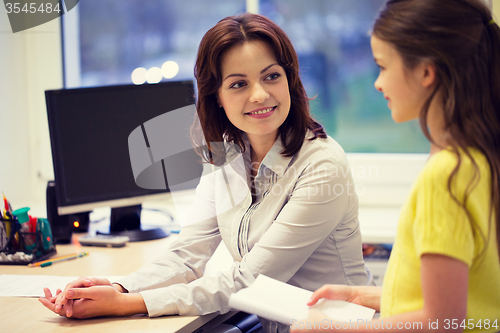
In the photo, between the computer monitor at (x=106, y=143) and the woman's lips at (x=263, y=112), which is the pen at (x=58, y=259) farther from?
the woman's lips at (x=263, y=112)

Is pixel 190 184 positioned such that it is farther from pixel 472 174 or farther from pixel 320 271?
pixel 472 174

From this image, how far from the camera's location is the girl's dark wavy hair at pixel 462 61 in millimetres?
693

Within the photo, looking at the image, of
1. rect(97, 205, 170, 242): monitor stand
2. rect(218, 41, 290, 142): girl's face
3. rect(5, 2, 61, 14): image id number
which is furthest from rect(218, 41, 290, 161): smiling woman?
rect(5, 2, 61, 14): image id number

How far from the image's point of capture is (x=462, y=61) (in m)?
0.70

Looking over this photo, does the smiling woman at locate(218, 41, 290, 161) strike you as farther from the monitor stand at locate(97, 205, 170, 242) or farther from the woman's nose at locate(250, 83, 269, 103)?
the monitor stand at locate(97, 205, 170, 242)

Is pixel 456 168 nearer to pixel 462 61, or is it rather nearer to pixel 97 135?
pixel 462 61

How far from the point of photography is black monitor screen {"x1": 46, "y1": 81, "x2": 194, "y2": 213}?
1590 mm

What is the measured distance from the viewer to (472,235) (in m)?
0.66

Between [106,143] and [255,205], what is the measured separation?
0.71m

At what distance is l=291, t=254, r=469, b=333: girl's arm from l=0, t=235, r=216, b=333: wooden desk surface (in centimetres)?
51

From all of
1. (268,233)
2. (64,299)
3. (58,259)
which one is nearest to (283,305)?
(268,233)

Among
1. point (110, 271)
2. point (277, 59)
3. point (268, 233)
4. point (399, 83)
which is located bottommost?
point (110, 271)

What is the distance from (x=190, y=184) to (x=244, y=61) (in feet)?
2.38

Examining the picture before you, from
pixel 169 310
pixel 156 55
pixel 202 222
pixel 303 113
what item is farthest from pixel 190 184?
pixel 156 55
